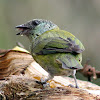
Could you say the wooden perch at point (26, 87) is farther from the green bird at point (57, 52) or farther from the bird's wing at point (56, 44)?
the bird's wing at point (56, 44)

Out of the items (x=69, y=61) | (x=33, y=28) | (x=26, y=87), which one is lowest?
(x=26, y=87)

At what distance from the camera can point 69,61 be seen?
2885 mm

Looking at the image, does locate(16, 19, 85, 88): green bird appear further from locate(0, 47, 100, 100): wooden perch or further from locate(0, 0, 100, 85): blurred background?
locate(0, 0, 100, 85): blurred background

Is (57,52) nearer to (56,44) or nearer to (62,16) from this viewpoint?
(56,44)

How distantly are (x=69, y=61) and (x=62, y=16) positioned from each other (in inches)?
227

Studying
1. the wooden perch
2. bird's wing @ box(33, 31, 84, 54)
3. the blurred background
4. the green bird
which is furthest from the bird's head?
the blurred background

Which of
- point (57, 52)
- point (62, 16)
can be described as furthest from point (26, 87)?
point (62, 16)

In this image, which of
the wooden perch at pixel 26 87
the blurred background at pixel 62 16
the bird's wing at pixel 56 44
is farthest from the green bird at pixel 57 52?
the blurred background at pixel 62 16

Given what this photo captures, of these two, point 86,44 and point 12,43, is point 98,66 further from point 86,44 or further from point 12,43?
point 12,43

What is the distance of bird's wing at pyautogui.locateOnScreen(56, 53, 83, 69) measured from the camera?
111 inches

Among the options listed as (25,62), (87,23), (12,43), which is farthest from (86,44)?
(25,62)

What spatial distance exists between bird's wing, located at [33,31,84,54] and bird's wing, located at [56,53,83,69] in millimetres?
70

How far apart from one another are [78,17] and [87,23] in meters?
0.40

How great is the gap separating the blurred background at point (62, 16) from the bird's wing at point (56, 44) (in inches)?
162
